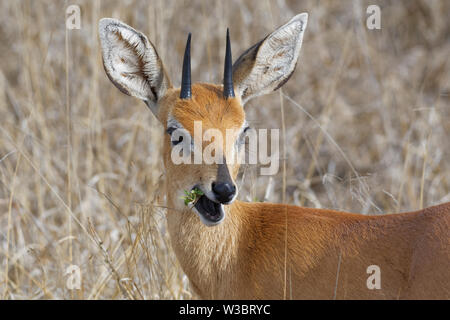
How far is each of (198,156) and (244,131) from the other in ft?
1.17

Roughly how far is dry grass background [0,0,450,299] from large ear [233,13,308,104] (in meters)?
1.71

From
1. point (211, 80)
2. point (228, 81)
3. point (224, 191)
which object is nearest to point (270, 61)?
point (228, 81)

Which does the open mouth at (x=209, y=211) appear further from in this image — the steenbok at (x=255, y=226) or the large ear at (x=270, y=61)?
the large ear at (x=270, y=61)

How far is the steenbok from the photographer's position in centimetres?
297

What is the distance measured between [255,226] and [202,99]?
0.71 m

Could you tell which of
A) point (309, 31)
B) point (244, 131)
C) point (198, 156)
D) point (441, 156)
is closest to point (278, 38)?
point (244, 131)

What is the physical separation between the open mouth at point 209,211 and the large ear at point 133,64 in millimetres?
765

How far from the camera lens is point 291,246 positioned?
3.23 m

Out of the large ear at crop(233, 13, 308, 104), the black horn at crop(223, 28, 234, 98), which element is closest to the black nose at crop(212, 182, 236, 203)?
the black horn at crop(223, 28, 234, 98)

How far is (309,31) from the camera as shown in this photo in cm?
845

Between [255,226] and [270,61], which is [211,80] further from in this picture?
[255,226]

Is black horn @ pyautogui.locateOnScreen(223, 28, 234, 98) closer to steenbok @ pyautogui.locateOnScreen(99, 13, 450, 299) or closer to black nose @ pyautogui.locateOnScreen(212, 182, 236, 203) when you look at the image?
steenbok @ pyautogui.locateOnScreen(99, 13, 450, 299)
